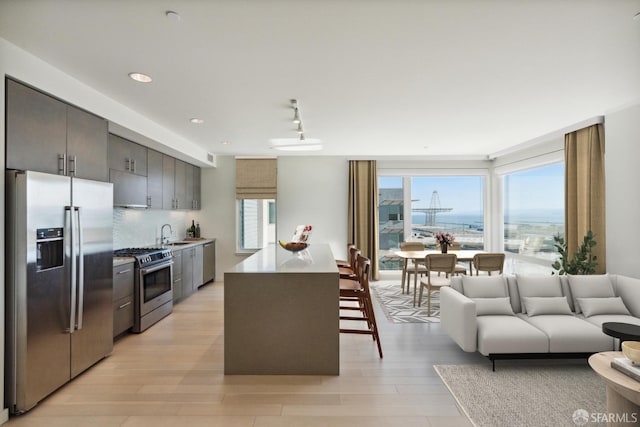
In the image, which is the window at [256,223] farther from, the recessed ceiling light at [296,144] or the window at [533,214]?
the window at [533,214]

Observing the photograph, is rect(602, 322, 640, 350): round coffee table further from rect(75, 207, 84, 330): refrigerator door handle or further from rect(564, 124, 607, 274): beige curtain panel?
rect(75, 207, 84, 330): refrigerator door handle

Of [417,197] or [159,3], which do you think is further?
[417,197]

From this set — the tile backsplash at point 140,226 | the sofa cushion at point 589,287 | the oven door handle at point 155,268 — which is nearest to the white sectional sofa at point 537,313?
the sofa cushion at point 589,287

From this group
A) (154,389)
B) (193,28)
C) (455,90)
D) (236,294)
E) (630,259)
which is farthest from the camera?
(630,259)

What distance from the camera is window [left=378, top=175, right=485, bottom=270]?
7.36 m

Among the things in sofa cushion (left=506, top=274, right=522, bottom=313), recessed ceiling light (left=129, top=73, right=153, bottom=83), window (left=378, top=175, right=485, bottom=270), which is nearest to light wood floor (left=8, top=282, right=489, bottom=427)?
sofa cushion (left=506, top=274, right=522, bottom=313)

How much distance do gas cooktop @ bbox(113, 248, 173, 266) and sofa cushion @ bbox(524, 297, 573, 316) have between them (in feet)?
14.1

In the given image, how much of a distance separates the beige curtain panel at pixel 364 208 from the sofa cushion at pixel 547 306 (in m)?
3.68

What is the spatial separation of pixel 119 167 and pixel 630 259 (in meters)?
6.08

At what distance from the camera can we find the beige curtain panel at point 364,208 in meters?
7.01

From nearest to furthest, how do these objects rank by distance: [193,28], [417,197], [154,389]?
[193,28], [154,389], [417,197]

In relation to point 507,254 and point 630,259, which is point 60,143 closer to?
point 630,259

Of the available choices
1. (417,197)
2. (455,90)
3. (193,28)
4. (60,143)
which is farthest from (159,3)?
(417,197)

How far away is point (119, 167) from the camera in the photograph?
4191 mm
